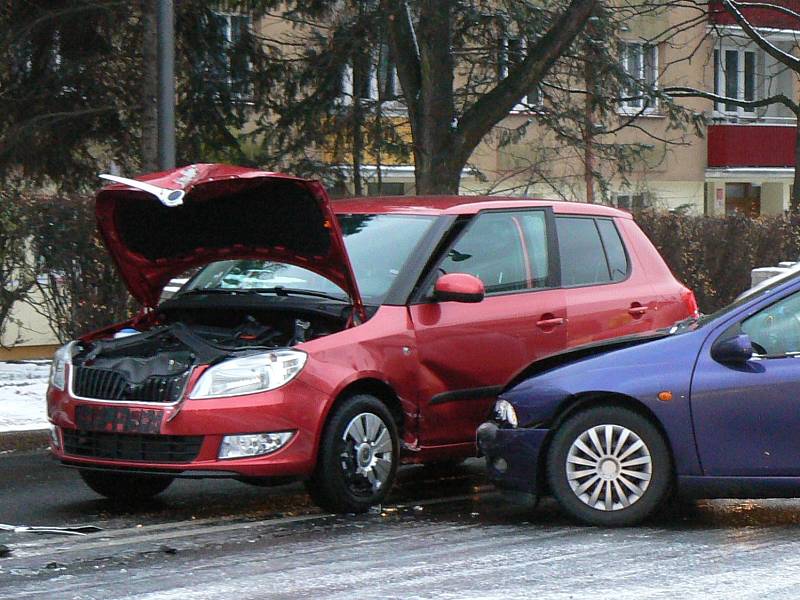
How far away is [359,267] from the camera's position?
880 centimetres

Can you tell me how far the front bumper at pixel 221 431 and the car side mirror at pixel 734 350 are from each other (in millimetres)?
1959

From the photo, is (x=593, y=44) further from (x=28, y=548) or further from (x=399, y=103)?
(x=28, y=548)

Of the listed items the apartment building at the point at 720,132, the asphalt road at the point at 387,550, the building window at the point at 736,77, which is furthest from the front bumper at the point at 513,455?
the building window at the point at 736,77

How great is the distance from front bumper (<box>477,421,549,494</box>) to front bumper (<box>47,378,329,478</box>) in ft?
2.95

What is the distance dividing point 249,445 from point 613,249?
328 centimetres

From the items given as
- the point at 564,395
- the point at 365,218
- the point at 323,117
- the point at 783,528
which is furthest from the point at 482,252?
the point at 323,117

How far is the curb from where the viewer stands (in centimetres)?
1122

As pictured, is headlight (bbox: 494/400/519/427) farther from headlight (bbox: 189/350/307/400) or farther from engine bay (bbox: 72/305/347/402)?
headlight (bbox: 189/350/307/400)

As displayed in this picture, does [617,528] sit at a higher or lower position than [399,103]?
lower

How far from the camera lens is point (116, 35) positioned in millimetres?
17828

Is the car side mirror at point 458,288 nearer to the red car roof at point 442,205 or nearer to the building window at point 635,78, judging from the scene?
the red car roof at point 442,205

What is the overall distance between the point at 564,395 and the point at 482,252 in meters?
1.57

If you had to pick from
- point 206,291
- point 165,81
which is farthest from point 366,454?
point 165,81

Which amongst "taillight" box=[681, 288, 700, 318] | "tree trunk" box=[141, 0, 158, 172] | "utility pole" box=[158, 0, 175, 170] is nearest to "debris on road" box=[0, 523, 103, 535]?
"taillight" box=[681, 288, 700, 318]
